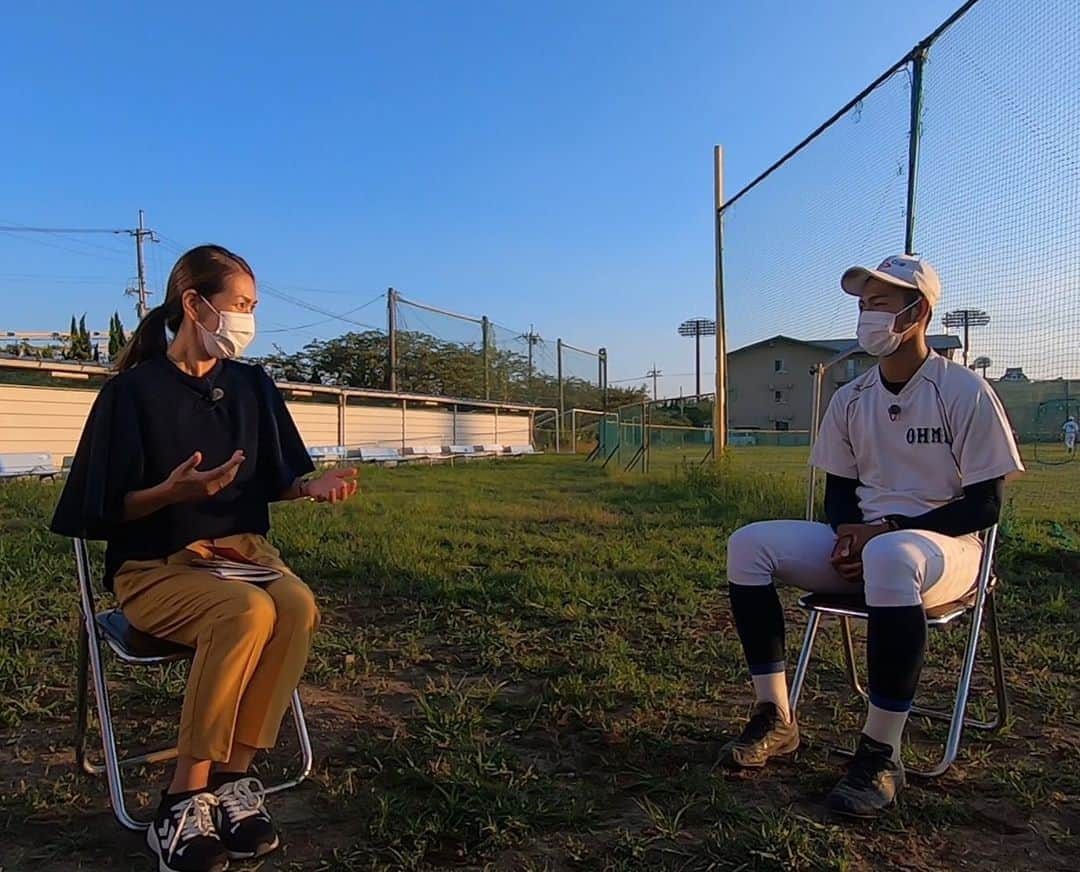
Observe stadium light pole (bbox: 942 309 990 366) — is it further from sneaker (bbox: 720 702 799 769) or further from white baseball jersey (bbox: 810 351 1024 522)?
sneaker (bbox: 720 702 799 769)

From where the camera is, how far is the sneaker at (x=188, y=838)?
171 centimetres

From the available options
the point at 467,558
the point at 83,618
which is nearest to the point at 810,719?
the point at 83,618

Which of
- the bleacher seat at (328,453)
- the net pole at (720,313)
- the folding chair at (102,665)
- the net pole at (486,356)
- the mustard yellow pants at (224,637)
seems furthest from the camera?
the net pole at (486,356)

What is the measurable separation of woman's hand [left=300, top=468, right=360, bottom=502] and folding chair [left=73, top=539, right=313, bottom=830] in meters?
0.50

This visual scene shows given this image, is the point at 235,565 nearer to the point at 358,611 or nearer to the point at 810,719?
the point at 810,719

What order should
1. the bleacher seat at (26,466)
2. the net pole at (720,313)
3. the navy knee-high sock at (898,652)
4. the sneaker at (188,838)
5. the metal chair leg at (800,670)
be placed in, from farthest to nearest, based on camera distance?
the bleacher seat at (26,466) < the net pole at (720,313) < the metal chair leg at (800,670) < the navy knee-high sock at (898,652) < the sneaker at (188,838)

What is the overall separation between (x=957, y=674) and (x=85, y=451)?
2.98m

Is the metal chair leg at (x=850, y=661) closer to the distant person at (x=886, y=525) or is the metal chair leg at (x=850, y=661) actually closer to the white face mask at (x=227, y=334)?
the distant person at (x=886, y=525)

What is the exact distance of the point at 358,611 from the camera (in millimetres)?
4004

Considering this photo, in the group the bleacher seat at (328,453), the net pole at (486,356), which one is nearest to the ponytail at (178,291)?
the bleacher seat at (328,453)

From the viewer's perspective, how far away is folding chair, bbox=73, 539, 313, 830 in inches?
75.7

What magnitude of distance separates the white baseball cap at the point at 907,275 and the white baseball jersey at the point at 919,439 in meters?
0.19

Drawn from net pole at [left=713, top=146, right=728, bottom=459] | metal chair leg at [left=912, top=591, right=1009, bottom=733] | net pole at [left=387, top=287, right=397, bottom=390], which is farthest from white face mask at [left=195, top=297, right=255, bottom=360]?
net pole at [left=387, top=287, right=397, bottom=390]

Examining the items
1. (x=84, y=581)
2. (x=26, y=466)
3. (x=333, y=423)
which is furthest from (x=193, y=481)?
(x=333, y=423)
